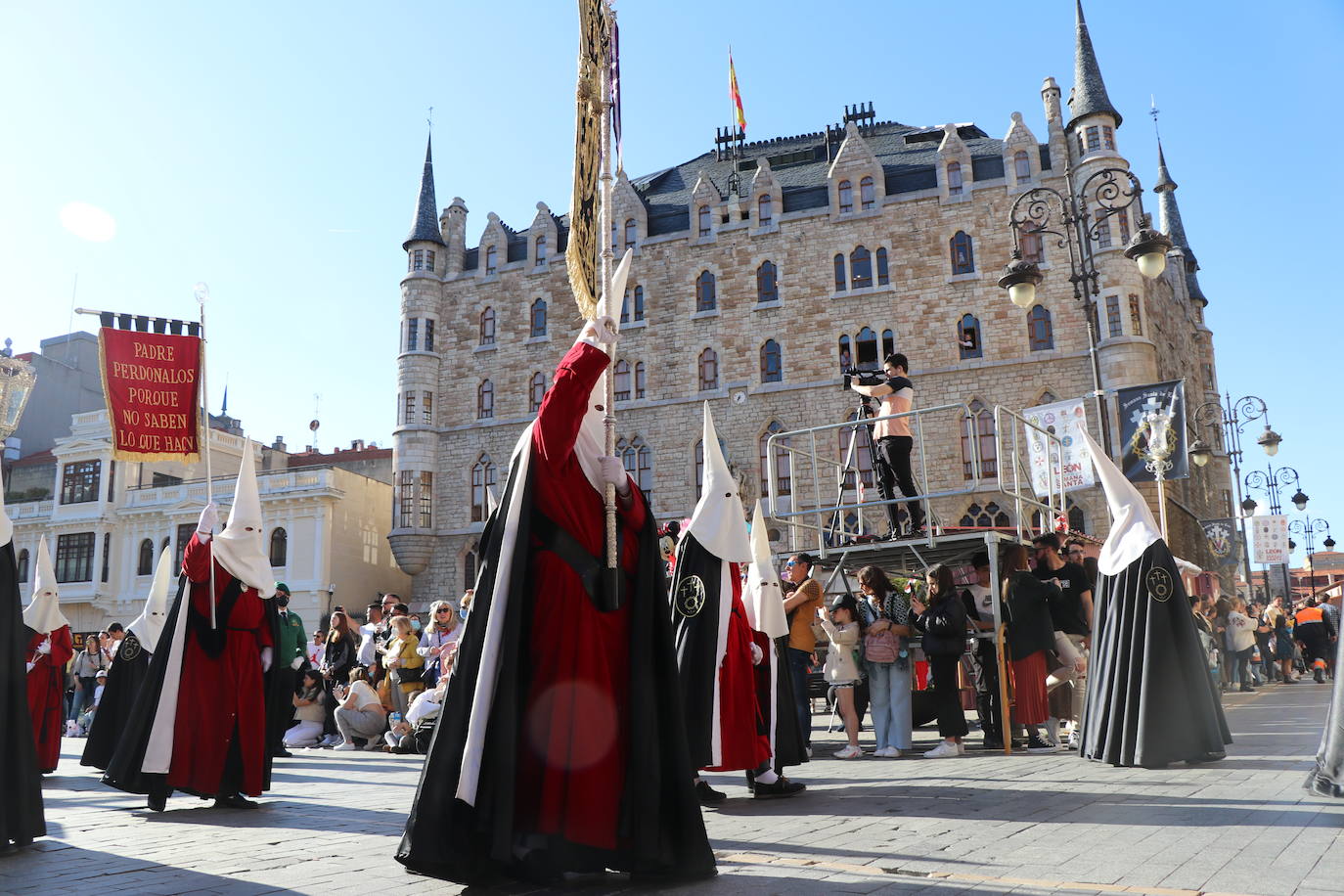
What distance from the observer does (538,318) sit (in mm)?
34688

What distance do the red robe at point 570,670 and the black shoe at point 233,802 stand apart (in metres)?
3.58

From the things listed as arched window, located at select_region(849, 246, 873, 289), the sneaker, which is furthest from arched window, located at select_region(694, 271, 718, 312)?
the sneaker

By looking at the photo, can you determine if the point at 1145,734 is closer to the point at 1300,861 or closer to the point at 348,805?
the point at 1300,861

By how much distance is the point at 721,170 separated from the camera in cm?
3675

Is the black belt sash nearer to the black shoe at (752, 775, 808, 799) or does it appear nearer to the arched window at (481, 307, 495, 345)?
the black shoe at (752, 775, 808, 799)

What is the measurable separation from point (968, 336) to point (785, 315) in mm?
5684

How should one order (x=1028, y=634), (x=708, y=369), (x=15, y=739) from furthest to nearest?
(x=708, y=369), (x=1028, y=634), (x=15, y=739)

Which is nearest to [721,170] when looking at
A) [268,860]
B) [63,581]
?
[63,581]

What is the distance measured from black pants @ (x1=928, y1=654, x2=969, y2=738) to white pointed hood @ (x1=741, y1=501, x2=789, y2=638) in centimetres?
191

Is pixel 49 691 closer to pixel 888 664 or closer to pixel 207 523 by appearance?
pixel 207 523

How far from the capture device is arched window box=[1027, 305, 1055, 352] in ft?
92.9

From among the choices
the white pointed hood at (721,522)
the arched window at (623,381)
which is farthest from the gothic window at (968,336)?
the white pointed hood at (721,522)

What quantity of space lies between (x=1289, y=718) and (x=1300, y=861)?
324 inches

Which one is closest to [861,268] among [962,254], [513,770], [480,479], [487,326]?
[962,254]
